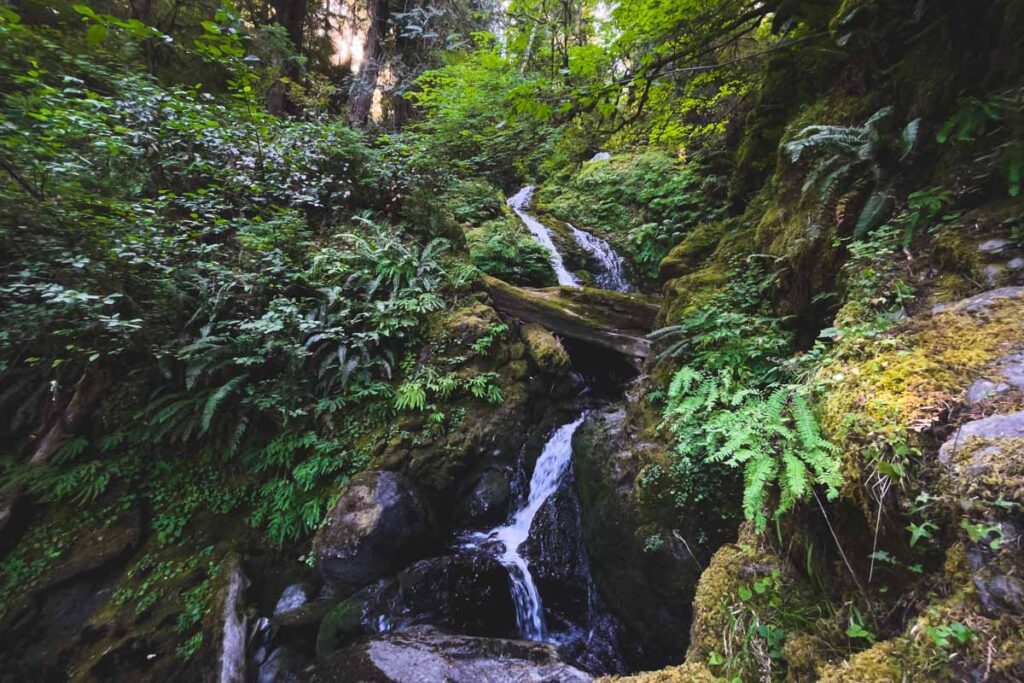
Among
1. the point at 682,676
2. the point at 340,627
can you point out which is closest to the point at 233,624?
the point at 340,627

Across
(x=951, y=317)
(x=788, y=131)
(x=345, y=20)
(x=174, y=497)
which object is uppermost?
(x=345, y=20)

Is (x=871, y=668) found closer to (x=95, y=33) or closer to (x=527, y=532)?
(x=527, y=532)

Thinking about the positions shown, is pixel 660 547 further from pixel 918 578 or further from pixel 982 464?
pixel 982 464

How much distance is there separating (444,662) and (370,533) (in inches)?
66.3

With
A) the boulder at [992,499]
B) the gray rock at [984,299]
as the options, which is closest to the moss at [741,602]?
the boulder at [992,499]

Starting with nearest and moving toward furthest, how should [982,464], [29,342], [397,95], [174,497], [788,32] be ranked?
[982,464] < [29,342] < [788,32] < [174,497] < [397,95]

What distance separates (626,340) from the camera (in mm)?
6367

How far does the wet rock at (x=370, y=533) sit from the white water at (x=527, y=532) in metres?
0.82

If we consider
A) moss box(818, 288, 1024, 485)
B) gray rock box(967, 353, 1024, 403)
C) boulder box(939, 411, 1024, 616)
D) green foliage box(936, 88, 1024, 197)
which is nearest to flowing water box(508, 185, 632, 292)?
green foliage box(936, 88, 1024, 197)

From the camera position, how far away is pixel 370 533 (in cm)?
464

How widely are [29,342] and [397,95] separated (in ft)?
39.5

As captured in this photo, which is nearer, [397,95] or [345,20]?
[397,95]

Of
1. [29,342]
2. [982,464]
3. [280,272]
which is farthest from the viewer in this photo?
[280,272]

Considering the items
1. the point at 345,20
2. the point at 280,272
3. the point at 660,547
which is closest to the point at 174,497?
the point at 280,272
